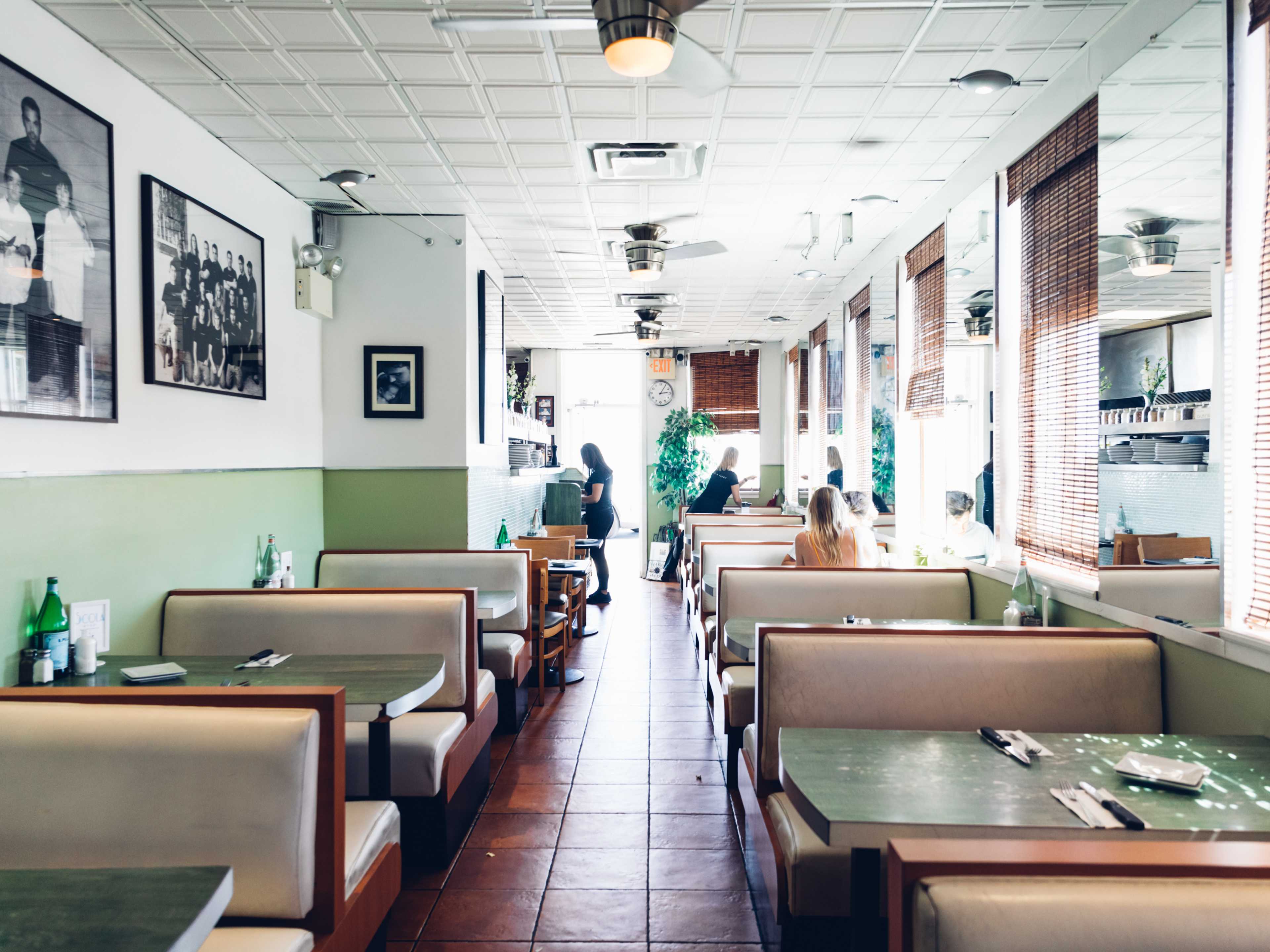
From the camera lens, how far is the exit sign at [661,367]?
11.5 m

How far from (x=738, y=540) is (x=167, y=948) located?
246 inches

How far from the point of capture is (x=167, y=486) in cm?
365

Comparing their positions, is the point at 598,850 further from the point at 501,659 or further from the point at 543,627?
the point at 543,627

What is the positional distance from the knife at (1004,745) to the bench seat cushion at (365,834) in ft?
5.35

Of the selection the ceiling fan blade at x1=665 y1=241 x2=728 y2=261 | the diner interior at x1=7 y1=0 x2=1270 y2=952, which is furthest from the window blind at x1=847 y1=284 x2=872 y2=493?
the ceiling fan blade at x1=665 y1=241 x2=728 y2=261

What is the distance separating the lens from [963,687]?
256 cm

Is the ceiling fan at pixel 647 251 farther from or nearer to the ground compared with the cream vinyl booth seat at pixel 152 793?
farther from the ground

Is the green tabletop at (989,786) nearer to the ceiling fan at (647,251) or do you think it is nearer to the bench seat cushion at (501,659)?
the bench seat cushion at (501,659)

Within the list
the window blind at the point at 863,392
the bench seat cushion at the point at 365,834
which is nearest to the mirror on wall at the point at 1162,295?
the bench seat cushion at the point at 365,834

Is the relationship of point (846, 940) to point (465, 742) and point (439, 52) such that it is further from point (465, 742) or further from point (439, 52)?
point (439, 52)

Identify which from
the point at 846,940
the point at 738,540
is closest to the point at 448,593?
the point at 846,940

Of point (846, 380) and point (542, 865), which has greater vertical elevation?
point (846, 380)

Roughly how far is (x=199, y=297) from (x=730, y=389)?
8438 mm

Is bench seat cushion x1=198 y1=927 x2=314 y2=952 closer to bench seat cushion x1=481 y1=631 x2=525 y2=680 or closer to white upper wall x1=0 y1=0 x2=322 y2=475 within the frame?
white upper wall x1=0 y1=0 x2=322 y2=475
